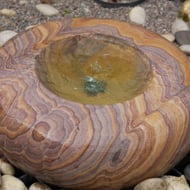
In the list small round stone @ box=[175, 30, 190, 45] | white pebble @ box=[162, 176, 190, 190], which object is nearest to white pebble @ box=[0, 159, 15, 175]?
white pebble @ box=[162, 176, 190, 190]

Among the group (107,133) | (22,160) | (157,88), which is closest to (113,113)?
(107,133)

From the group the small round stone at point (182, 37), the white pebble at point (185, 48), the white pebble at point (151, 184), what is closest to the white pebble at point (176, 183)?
the white pebble at point (151, 184)

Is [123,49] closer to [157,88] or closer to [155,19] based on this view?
[157,88]

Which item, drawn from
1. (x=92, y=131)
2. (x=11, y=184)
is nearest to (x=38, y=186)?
(x=11, y=184)

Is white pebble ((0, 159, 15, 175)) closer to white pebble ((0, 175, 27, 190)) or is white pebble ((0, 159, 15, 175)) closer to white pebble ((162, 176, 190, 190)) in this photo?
white pebble ((0, 175, 27, 190))

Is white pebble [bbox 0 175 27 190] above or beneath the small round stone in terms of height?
above

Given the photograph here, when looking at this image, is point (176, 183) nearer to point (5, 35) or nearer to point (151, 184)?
point (151, 184)

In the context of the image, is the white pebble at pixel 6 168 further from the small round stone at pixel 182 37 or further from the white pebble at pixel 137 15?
the white pebble at pixel 137 15
